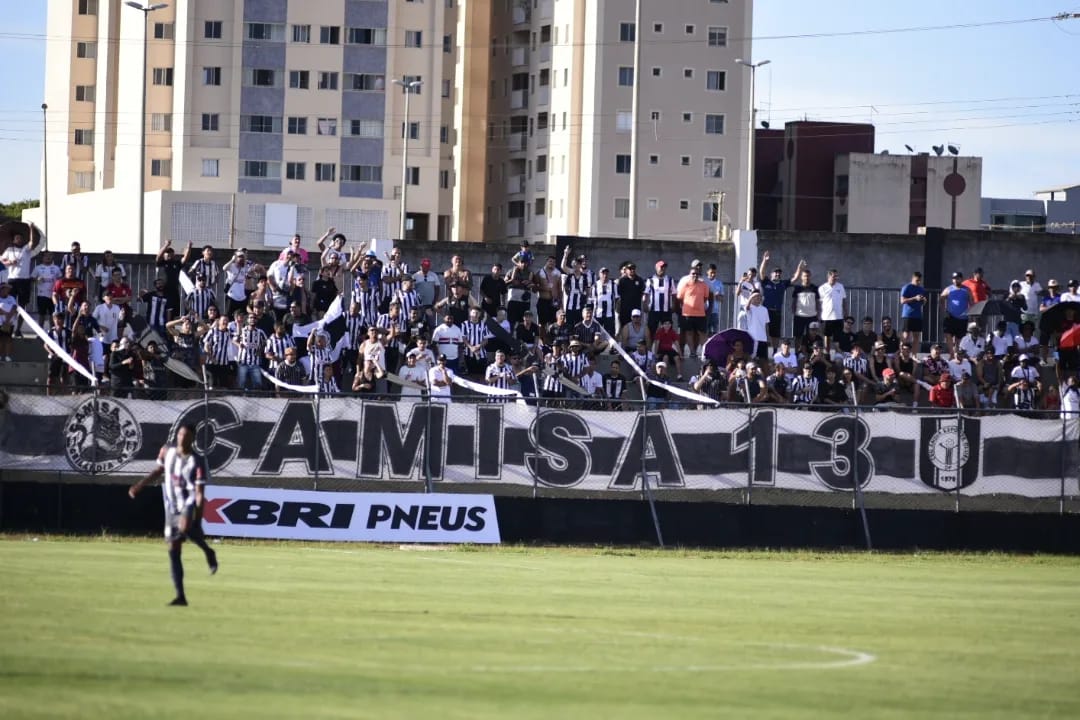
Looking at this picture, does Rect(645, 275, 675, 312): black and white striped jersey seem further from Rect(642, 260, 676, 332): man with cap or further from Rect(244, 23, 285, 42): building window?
Rect(244, 23, 285, 42): building window

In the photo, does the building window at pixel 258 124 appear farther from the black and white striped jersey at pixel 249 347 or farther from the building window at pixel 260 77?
the black and white striped jersey at pixel 249 347

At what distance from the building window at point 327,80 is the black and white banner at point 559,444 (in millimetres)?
75075

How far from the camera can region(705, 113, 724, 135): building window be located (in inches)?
4240

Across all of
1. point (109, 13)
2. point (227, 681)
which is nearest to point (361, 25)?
point (109, 13)

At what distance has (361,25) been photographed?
100938 millimetres

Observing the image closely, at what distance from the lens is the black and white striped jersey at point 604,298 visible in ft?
122

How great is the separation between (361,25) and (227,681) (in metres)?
90.7

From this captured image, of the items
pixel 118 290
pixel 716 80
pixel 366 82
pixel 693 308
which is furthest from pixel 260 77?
pixel 693 308

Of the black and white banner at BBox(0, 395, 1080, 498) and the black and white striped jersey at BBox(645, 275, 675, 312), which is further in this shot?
the black and white striped jersey at BBox(645, 275, 675, 312)

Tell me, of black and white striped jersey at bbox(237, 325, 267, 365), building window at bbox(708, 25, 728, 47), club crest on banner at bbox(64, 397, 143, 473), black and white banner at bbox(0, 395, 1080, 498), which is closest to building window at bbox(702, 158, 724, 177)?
building window at bbox(708, 25, 728, 47)

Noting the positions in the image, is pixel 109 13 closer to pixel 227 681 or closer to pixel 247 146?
pixel 247 146

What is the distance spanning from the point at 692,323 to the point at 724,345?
2316mm

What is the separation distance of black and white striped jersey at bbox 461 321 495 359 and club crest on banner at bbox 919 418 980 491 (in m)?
9.45

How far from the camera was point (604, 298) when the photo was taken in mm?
37250
